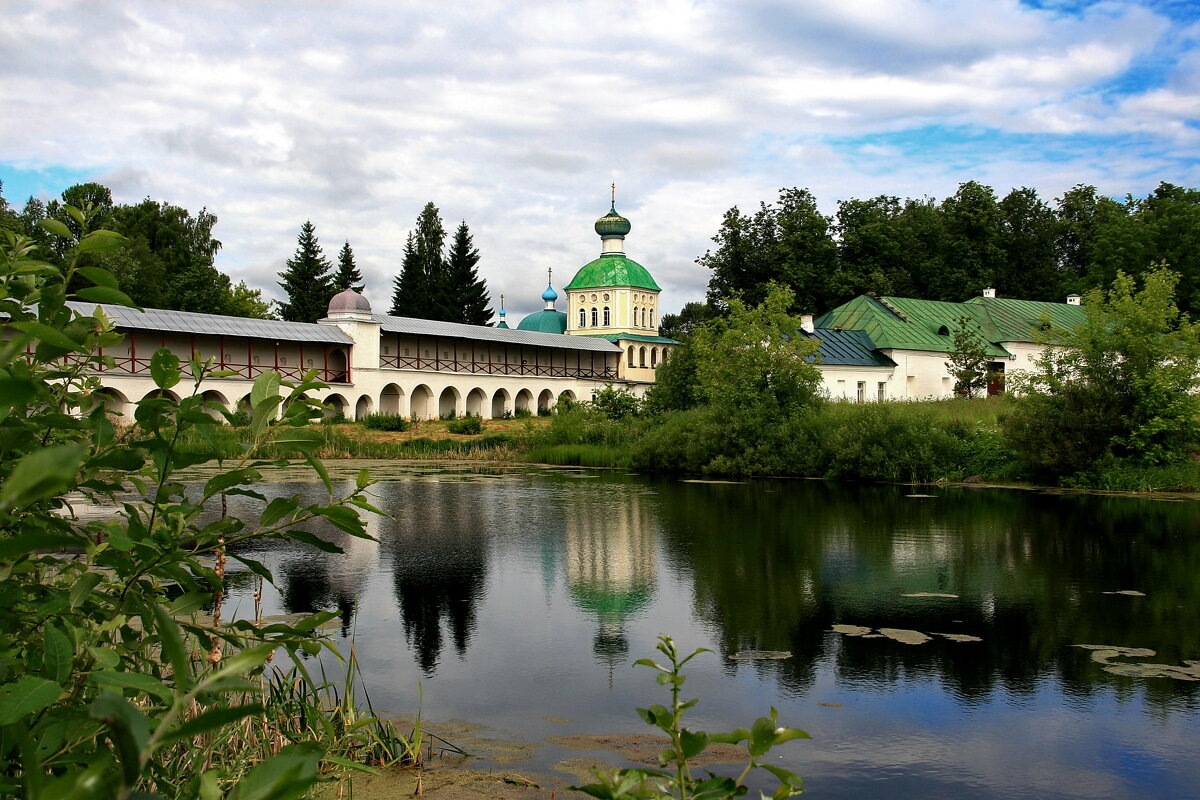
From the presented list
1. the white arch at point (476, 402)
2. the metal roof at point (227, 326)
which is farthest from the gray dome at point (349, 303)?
the white arch at point (476, 402)

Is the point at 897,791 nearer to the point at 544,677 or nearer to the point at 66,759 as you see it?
the point at 544,677

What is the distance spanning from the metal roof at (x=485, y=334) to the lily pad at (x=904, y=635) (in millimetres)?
34412

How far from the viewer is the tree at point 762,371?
24.8 m

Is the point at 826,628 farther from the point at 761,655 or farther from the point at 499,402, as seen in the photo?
the point at 499,402

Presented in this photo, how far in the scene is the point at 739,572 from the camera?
10328mm

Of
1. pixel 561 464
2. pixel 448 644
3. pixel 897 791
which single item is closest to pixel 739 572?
pixel 448 644

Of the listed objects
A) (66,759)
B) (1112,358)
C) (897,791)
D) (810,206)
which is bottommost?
(897,791)

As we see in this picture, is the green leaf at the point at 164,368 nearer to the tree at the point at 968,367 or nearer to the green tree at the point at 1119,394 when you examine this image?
the green tree at the point at 1119,394

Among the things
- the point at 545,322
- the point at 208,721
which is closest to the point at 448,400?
the point at 545,322

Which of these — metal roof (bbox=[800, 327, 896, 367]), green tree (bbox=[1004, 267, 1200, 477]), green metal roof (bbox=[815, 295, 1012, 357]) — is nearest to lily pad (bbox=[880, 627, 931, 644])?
Answer: green tree (bbox=[1004, 267, 1200, 477])

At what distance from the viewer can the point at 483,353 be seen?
46.2 m

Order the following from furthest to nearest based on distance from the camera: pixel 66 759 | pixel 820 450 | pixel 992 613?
1. pixel 820 450
2. pixel 992 613
3. pixel 66 759

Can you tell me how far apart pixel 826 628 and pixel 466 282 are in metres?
50.7

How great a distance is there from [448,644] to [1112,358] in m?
17.2
